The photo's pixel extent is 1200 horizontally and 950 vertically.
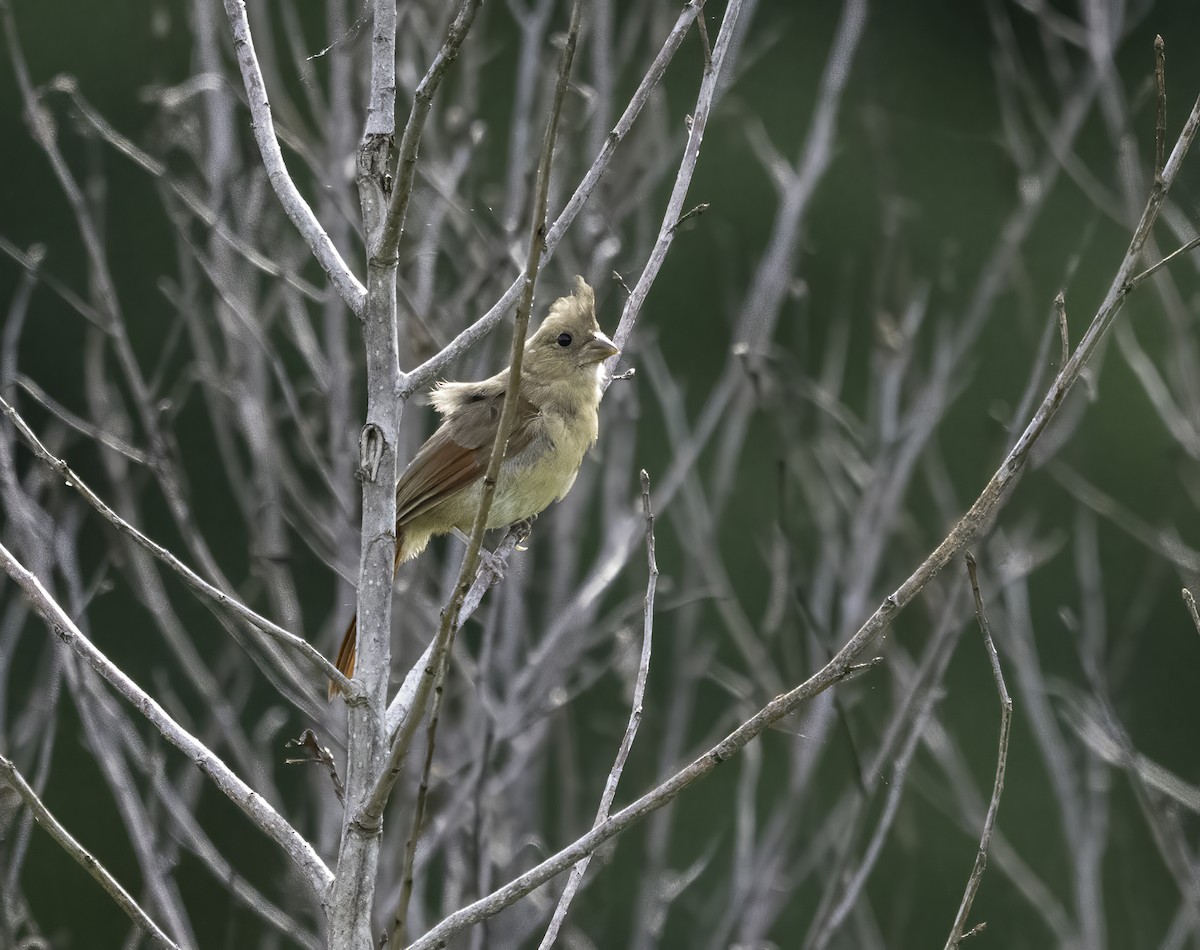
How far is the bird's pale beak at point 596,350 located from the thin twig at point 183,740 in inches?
90.8

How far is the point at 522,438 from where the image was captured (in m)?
4.17

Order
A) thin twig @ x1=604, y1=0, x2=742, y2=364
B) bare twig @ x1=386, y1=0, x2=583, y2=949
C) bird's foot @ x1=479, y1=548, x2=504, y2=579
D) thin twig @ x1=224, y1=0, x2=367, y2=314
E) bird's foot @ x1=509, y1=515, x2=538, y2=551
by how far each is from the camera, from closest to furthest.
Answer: bare twig @ x1=386, y1=0, x2=583, y2=949
thin twig @ x1=224, y1=0, x2=367, y2=314
thin twig @ x1=604, y1=0, x2=742, y2=364
bird's foot @ x1=479, y1=548, x2=504, y2=579
bird's foot @ x1=509, y1=515, x2=538, y2=551

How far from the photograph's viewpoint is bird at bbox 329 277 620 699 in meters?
4.09

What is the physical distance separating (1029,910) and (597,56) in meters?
6.58

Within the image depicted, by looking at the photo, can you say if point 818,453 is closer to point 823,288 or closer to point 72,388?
point 72,388

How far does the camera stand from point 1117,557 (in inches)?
406

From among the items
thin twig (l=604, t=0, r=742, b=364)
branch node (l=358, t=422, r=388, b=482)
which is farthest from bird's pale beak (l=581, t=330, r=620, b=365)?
branch node (l=358, t=422, r=388, b=482)

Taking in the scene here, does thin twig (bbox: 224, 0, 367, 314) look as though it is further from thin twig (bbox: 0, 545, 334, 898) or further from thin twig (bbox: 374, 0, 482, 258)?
thin twig (bbox: 0, 545, 334, 898)

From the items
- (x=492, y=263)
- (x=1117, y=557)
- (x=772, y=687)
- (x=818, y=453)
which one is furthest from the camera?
(x=1117, y=557)

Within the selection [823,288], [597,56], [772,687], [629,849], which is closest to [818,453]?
[772,687]

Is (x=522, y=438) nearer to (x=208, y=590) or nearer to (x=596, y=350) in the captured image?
(x=596, y=350)

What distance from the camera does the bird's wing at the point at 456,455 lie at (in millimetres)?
4160

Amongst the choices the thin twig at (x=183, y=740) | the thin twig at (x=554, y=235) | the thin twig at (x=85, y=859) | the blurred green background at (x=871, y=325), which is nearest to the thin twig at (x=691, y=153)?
the thin twig at (x=554, y=235)

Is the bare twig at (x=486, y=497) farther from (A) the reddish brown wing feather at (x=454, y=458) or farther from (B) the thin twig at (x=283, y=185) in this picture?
(A) the reddish brown wing feather at (x=454, y=458)
